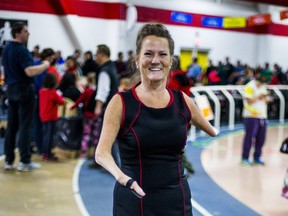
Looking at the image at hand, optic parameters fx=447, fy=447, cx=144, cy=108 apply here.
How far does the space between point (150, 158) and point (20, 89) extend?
3987 millimetres

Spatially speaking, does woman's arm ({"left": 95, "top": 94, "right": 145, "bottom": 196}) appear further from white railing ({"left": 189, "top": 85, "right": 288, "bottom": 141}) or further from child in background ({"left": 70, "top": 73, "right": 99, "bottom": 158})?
white railing ({"left": 189, "top": 85, "right": 288, "bottom": 141})

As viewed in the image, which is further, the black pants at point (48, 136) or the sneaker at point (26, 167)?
the black pants at point (48, 136)

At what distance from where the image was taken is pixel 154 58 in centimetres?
192

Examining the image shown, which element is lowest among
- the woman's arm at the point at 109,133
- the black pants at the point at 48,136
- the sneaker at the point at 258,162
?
the sneaker at the point at 258,162

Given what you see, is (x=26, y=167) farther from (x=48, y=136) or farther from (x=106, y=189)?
(x=106, y=189)

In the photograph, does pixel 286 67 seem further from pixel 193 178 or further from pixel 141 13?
pixel 193 178

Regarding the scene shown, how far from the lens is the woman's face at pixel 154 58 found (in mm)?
1925

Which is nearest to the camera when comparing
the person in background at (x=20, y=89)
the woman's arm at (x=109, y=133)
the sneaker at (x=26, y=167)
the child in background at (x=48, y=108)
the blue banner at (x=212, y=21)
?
the woman's arm at (x=109, y=133)

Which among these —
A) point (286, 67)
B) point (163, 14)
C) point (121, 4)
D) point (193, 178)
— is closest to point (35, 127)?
point (193, 178)

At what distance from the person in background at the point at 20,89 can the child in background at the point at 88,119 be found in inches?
44.5

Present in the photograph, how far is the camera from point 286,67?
23.5 metres

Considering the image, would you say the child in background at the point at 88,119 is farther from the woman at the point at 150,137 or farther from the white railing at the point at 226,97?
the woman at the point at 150,137

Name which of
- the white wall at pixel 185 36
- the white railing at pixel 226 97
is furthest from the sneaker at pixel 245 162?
the white wall at pixel 185 36

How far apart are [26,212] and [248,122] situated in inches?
148
